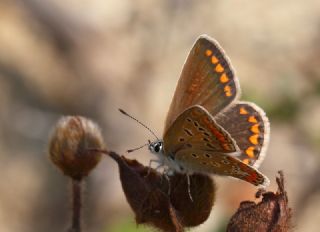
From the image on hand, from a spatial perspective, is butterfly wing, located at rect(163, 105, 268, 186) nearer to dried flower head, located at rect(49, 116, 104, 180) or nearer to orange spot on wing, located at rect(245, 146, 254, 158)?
orange spot on wing, located at rect(245, 146, 254, 158)

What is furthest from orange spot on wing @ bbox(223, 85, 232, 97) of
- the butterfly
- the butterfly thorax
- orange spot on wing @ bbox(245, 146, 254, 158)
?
the butterfly thorax

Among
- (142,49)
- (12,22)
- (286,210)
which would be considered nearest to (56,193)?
(142,49)

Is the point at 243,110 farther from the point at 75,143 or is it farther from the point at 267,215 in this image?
the point at 75,143

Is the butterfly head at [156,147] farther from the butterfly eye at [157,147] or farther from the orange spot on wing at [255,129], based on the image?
the orange spot on wing at [255,129]

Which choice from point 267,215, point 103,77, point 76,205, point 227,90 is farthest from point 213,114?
point 103,77

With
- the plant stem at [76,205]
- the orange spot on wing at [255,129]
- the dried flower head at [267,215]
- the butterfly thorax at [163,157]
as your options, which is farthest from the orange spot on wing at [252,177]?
the plant stem at [76,205]

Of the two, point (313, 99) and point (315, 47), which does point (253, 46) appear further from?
point (313, 99)
